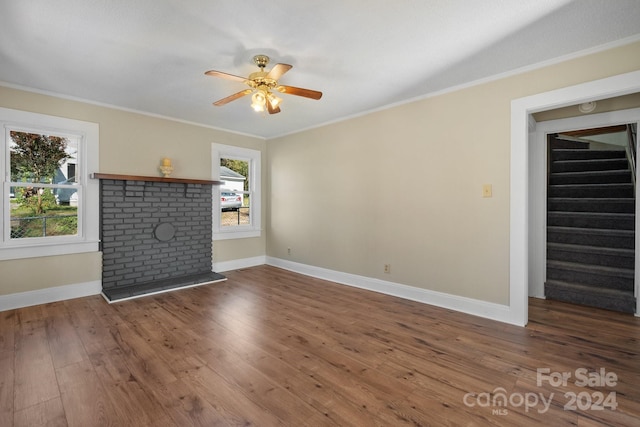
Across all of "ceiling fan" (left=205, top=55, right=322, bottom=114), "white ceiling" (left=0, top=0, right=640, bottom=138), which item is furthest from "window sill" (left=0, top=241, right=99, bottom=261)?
"ceiling fan" (left=205, top=55, right=322, bottom=114)

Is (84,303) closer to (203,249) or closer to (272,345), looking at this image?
(203,249)

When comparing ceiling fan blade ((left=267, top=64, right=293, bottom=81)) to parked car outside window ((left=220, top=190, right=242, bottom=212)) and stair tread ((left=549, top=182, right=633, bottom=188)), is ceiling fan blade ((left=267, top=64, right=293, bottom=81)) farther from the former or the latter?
stair tread ((left=549, top=182, right=633, bottom=188))

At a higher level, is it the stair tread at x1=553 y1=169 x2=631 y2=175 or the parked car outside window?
the stair tread at x1=553 y1=169 x2=631 y2=175

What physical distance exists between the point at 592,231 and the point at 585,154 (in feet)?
5.78

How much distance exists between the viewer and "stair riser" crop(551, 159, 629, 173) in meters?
4.57

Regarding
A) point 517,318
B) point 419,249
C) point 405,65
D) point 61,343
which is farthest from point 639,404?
point 61,343

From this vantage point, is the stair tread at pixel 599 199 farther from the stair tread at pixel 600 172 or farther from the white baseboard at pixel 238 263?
the white baseboard at pixel 238 263

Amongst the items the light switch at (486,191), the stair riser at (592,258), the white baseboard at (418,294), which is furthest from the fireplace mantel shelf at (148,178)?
the stair riser at (592,258)

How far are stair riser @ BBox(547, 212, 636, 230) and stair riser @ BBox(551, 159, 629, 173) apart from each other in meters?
1.08

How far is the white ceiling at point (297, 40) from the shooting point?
1979mm

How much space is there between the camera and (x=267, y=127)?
4977 mm

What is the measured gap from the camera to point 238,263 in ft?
17.6

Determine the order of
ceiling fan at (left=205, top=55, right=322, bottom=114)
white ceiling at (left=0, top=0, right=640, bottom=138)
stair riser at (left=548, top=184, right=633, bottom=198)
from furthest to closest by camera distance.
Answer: stair riser at (left=548, top=184, right=633, bottom=198), ceiling fan at (left=205, top=55, right=322, bottom=114), white ceiling at (left=0, top=0, right=640, bottom=138)

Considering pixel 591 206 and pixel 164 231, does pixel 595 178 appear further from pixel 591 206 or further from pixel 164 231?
pixel 164 231
